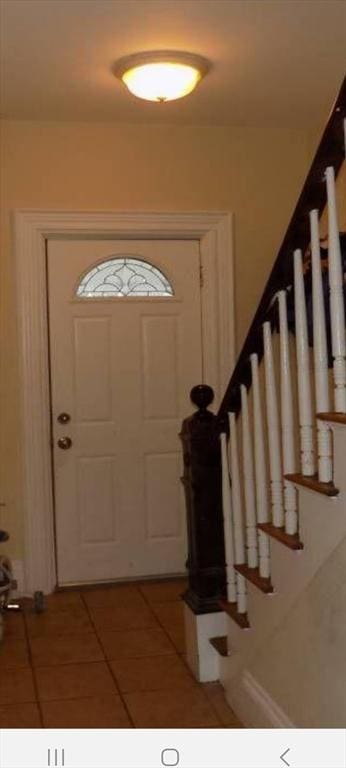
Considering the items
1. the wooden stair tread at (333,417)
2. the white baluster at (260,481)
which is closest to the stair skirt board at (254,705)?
the white baluster at (260,481)

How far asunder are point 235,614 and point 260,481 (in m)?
0.54

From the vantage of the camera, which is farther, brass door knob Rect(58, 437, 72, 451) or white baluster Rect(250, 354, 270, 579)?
brass door knob Rect(58, 437, 72, 451)

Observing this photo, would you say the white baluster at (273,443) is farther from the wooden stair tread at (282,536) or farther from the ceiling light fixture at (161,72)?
the ceiling light fixture at (161,72)

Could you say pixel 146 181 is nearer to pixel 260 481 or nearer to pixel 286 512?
pixel 260 481

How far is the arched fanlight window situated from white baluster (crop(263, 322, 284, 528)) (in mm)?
2150

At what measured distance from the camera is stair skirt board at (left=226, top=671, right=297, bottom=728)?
97.1 inches

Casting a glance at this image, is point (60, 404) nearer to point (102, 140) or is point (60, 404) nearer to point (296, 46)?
point (102, 140)

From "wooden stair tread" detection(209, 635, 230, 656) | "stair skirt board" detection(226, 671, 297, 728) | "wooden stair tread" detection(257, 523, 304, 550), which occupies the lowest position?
"stair skirt board" detection(226, 671, 297, 728)

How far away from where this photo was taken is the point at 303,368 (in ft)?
7.17

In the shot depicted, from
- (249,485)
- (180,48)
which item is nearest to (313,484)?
(249,485)

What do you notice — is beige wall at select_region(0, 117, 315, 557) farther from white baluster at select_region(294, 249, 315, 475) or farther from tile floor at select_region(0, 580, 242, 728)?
white baluster at select_region(294, 249, 315, 475)

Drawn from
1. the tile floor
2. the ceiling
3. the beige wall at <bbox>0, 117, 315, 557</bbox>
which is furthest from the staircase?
the beige wall at <bbox>0, 117, 315, 557</bbox>

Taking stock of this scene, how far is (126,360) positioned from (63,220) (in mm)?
819

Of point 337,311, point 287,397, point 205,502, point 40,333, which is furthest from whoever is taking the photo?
point 40,333
